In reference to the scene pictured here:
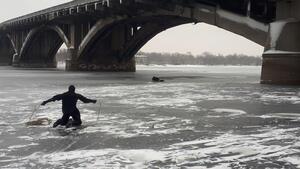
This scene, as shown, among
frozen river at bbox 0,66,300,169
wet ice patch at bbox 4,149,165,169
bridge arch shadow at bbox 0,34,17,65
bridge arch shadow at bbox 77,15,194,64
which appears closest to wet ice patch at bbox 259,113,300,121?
frozen river at bbox 0,66,300,169

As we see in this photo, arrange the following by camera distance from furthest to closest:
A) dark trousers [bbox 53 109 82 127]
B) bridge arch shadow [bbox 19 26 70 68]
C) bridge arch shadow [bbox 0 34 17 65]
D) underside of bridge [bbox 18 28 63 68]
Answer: bridge arch shadow [bbox 0 34 17 65] → underside of bridge [bbox 18 28 63 68] → bridge arch shadow [bbox 19 26 70 68] → dark trousers [bbox 53 109 82 127]

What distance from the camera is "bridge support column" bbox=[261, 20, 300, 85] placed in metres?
25.5

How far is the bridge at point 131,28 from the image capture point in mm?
26297

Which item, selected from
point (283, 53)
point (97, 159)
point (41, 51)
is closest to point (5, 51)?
point (41, 51)

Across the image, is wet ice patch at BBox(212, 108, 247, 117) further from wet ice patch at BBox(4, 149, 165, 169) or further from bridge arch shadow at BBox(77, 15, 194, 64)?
bridge arch shadow at BBox(77, 15, 194, 64)

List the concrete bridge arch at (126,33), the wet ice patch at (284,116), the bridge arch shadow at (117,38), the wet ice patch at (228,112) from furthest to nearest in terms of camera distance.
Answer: the bridge arch shadow at (117,38), the concrete bridge arch at (126,33), the wet ice patch at (228,112), the wet ice patch at (284,116)

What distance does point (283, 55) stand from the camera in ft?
84.7

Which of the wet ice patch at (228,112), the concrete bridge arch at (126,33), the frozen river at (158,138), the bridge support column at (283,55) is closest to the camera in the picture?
the frozen river at (158,138)

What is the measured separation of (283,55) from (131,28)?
33.3 meters

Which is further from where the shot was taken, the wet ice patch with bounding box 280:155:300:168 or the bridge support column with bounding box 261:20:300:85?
the bridge support column with bounding box 261:20:300:85

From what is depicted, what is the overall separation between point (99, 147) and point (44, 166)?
1.54 metres

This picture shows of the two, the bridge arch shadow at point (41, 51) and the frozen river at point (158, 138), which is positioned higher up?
the bridge arch shadow at point (41, 51)

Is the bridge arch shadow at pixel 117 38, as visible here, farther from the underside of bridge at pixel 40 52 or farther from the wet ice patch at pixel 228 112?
the wet ice patch at pixel 228 112

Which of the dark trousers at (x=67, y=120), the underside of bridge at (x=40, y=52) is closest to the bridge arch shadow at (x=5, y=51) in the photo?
the underside of bridge at (x=40, y=52)
